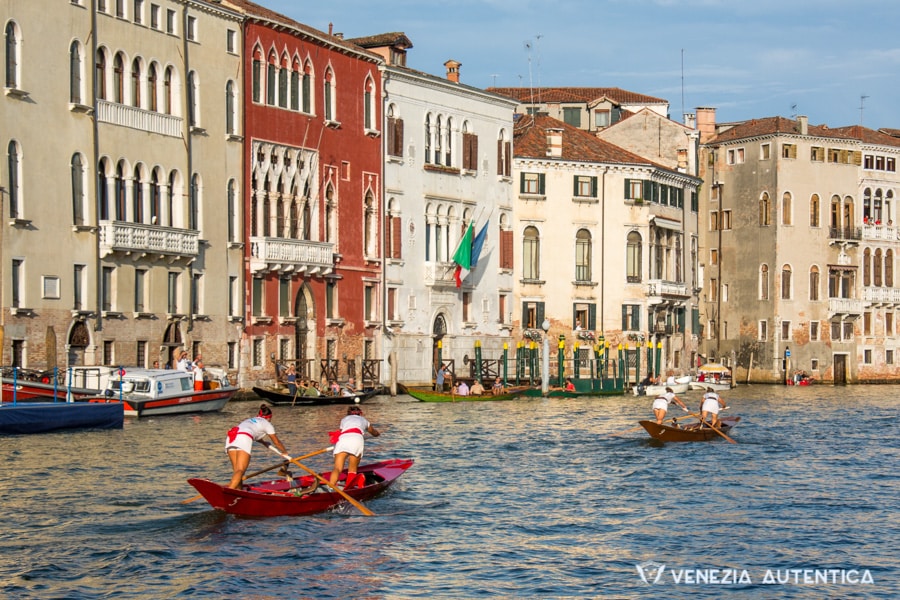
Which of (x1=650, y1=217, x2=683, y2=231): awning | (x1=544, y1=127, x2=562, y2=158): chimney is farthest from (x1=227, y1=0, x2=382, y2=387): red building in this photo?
(x1=650, y1=217, x2=683, y2=231): awning

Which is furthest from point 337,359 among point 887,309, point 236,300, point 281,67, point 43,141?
point 887,309

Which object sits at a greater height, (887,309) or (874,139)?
(874,139)

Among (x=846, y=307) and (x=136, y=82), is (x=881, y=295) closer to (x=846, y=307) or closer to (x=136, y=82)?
(x=846, y=307)

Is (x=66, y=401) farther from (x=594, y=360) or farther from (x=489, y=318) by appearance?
(x=594, y=360)

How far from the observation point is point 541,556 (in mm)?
20062

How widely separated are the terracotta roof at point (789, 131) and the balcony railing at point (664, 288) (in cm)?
1083

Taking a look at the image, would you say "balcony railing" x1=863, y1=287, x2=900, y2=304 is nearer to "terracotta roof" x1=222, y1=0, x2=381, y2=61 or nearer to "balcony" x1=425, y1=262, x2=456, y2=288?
"balcony" x1=425, y1=262, x2=456, y2=288

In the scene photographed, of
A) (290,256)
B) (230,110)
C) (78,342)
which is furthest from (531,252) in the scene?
(78,342)

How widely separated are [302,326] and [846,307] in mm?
37202

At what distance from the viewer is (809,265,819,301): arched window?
80250 mm

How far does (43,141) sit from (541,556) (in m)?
24.3

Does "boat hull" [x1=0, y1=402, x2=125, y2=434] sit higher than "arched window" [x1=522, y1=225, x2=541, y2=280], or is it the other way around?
"arched window" [x1=522, y1=225, x2=541, y2=280]

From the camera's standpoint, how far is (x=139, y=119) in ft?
145

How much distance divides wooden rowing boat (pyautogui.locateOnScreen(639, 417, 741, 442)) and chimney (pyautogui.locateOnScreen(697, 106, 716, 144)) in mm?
47225
